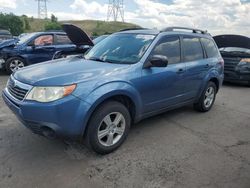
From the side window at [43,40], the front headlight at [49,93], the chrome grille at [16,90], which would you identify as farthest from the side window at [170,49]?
the side window at [43,40]

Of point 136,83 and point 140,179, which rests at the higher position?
point 136,83

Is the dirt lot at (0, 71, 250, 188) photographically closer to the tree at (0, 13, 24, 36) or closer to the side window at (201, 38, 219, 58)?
the side window at (201, 38, 219, 58)

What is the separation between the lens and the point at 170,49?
459 centimetres

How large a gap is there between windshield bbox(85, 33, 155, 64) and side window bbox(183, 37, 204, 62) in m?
0.86

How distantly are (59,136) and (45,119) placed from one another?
28cm

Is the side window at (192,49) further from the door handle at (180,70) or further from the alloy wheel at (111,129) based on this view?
the alloy wheel at (111,129)

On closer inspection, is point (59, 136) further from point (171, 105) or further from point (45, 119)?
point (171, 105)

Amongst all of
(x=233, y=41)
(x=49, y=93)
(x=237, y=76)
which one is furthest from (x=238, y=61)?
(x=49, y=93)

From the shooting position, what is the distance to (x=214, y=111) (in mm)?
5922

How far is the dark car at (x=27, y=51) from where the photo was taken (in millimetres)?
9344

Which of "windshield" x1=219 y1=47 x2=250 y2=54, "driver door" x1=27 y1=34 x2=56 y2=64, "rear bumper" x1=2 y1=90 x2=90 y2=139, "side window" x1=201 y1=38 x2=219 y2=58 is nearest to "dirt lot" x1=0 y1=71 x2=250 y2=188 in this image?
"rear bumper" x1=2 y1=90 x2=90 y2=139

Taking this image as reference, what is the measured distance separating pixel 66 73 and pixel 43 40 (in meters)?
6.87

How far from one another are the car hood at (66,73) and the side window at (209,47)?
2473 mm

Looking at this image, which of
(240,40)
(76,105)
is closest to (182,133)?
(76,105)
